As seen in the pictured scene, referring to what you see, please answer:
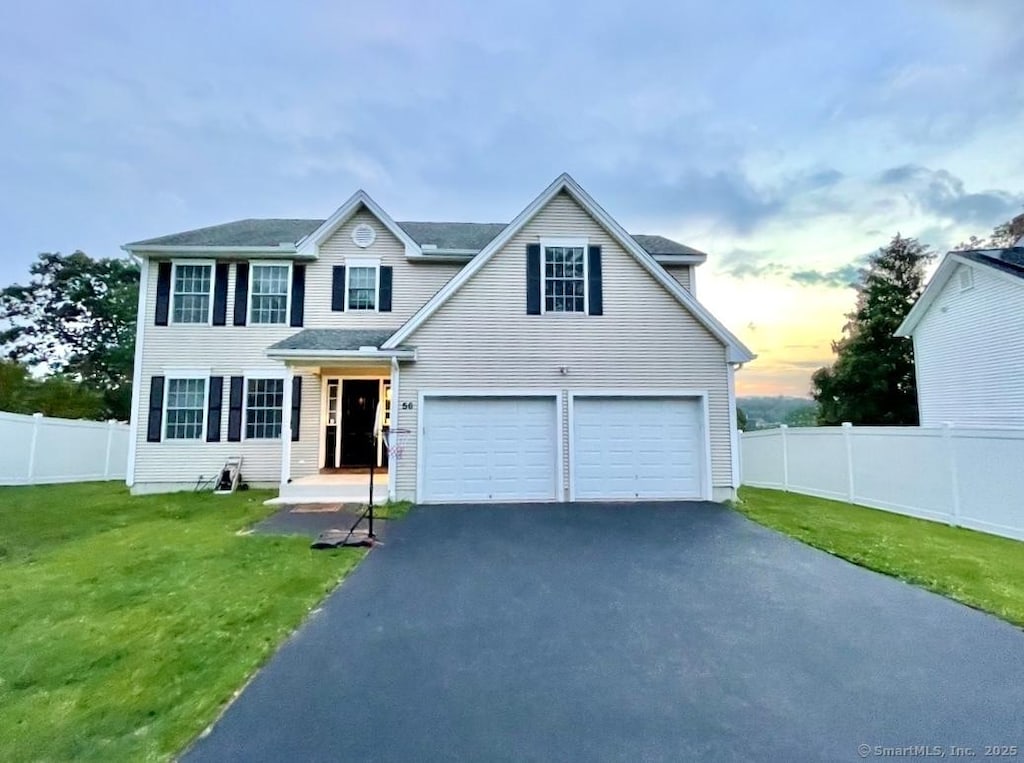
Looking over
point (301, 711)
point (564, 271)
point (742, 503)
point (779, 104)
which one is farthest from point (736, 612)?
point (779, 104)

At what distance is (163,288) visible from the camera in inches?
506

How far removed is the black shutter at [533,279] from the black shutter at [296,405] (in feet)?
21.1

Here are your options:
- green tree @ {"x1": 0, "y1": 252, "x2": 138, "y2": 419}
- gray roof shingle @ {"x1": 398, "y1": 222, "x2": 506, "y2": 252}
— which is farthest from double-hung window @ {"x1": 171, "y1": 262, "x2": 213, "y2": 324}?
green tree @ {"x1": 0, "y1": 252, "x2": 138, "y2": 419}

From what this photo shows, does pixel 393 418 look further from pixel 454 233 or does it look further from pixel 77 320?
pixel 77 320

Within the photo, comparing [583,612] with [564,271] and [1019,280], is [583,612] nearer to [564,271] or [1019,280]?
[564,271]

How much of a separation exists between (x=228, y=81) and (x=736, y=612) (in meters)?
18.9

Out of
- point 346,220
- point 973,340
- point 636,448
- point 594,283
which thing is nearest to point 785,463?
point 636,448

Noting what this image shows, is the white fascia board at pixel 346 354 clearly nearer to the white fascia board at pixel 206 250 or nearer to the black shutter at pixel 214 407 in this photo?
the black shutter at pixel 214 407

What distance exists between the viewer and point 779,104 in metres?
13.9

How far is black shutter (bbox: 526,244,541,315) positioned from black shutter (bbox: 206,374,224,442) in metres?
8.53

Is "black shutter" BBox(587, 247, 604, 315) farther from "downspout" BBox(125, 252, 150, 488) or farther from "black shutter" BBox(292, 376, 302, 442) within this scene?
"downspout" BBox(125, 252, 150, 488)

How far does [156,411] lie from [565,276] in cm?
1130

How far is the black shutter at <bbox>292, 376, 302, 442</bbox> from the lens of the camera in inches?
486

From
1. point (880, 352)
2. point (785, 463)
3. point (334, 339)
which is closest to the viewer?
point (334, 339)
